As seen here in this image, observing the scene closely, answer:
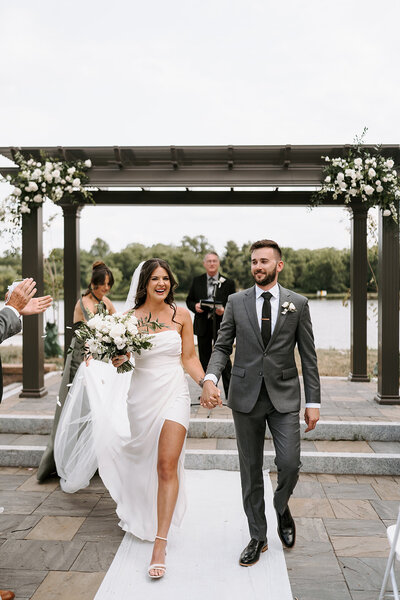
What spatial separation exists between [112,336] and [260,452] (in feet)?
4.06

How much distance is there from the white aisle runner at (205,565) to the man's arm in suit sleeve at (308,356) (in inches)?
43.7

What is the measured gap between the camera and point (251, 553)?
3.47 metres

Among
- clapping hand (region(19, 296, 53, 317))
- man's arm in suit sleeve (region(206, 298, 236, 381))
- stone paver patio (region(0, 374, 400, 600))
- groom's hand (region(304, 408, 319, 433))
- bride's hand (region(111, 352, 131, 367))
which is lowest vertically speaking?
stone paver patio (region(0, 374, 400, 600))

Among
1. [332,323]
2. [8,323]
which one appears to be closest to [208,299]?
[8,323]

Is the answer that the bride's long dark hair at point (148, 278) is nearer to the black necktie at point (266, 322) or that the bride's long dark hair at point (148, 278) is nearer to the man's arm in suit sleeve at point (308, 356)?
the black necktie at point (266, 322)

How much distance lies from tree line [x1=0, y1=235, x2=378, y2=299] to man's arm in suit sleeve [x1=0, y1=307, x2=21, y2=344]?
9934 mm

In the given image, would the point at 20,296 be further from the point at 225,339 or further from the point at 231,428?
the point at 231,428

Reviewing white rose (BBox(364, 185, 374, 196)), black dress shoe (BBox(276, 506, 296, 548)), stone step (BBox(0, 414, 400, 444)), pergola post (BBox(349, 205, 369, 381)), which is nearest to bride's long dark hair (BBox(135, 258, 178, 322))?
black dress shoe (BBox(276, 506, 296, 548))

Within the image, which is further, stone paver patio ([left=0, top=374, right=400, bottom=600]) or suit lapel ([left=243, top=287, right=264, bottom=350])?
suit lapel ([left=243, top=287, right=264, bottom=350])

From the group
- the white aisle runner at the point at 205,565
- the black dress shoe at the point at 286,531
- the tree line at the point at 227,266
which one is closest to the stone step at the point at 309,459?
the white aisle runner at the point at 205,565

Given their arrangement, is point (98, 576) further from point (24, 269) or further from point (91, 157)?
point (91, 157)

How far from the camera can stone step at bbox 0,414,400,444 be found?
610cm

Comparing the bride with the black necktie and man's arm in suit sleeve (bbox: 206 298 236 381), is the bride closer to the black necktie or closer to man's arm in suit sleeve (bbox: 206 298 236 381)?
man's arm in suit sleeve (bbox: 206 298 236 381)
